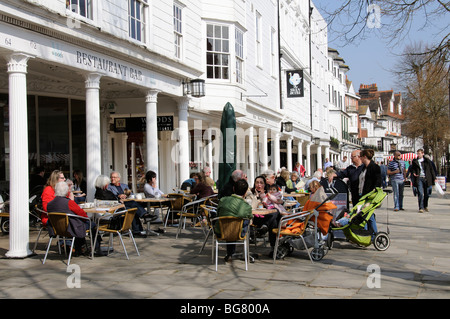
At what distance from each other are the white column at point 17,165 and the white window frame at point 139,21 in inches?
195

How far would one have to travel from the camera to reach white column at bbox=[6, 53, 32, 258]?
8523 millimetres

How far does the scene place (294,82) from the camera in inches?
1109

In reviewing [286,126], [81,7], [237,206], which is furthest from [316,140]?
[237,206]

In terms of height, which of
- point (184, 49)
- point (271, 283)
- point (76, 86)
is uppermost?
point (184, 49)

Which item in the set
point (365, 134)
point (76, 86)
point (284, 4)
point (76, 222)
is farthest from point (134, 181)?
point (365, 134)

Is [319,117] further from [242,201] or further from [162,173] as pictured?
[242,201]

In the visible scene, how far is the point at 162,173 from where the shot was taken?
20078 millimetres

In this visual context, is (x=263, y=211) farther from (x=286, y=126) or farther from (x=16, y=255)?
(x=286, y=126)

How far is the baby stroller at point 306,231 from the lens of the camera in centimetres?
813

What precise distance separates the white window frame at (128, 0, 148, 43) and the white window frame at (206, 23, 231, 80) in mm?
4597

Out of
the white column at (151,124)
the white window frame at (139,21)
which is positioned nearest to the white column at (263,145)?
the white column at (151,124)

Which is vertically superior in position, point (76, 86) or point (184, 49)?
point (184, 49)
